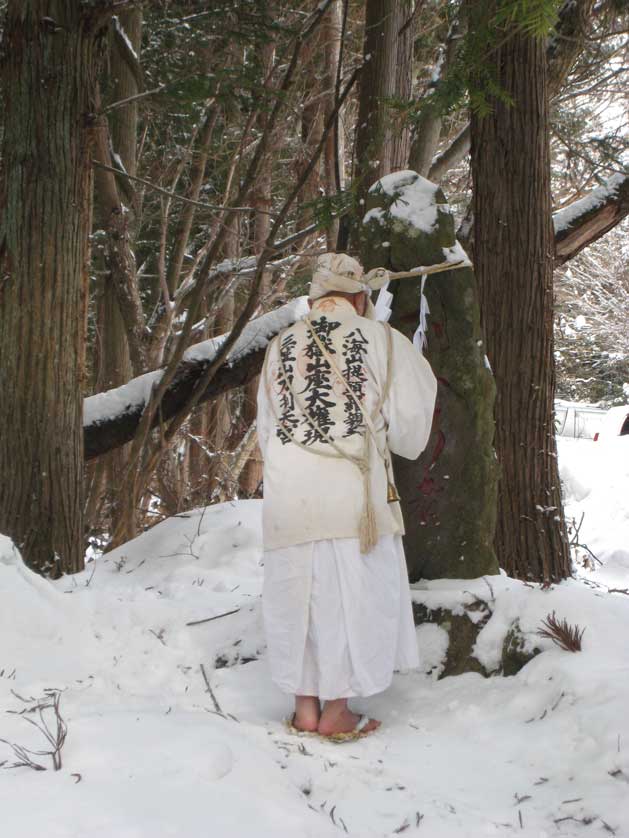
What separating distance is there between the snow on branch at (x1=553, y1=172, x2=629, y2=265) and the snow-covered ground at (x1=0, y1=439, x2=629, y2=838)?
11.2 ft

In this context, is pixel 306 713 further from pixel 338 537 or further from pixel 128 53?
pixel 128 53

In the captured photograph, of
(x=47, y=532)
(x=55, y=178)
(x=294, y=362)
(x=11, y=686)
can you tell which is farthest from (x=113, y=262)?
(x=11, y=686)

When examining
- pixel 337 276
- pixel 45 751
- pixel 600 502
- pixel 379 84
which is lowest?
pixel 600 502

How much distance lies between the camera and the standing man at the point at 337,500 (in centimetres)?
327

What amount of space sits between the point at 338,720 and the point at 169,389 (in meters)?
3.91

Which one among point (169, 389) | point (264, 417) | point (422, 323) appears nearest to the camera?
point (264, 417)

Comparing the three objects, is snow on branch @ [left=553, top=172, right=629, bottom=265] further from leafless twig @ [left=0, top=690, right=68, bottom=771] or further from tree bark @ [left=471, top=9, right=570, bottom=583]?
leafless twig @ [left=0, top=690, right=68, bottom=771]

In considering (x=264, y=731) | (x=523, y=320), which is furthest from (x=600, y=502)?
(x=264, y=731)

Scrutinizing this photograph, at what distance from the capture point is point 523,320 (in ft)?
18.3

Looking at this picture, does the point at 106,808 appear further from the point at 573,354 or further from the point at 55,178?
the point at 573,354

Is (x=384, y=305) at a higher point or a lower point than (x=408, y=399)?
higher

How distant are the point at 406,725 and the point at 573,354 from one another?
21.3 m

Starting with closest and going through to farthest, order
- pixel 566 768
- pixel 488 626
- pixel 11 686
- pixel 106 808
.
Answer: pixel 106 808, pixel 566 768, pixel 11 686, pixel 488 626

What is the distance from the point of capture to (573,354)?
76.4 feet
